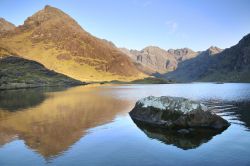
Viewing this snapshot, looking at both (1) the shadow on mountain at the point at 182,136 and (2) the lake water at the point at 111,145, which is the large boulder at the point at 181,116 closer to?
(1) the shadow on mountain at the point at 182,136

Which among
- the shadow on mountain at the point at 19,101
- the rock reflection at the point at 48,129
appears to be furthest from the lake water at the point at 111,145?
the shadow on mountain at the point at 19,101

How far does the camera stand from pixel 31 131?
121ft

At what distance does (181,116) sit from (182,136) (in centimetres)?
503

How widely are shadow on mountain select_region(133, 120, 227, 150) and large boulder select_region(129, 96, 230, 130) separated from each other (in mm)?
1525

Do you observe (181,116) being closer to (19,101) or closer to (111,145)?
(111,145)

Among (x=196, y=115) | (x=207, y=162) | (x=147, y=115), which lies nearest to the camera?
(x=207, y=162)

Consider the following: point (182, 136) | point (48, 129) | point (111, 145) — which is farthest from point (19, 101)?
point (182, 136)

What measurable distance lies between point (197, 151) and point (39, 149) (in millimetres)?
16376

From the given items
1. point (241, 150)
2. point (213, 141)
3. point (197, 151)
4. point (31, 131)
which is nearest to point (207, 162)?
point (197, 151)

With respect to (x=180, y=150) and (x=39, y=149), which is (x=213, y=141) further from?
(x=39, y=149)

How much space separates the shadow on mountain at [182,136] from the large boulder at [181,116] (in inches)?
60.0

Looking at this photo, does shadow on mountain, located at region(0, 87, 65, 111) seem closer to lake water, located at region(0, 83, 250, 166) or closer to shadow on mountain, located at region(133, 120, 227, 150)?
lake water, located at region(0, 83, 250, 166)

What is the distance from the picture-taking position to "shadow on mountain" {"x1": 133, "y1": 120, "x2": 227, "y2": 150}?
99.6ft

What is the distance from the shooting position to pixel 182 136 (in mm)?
34000
